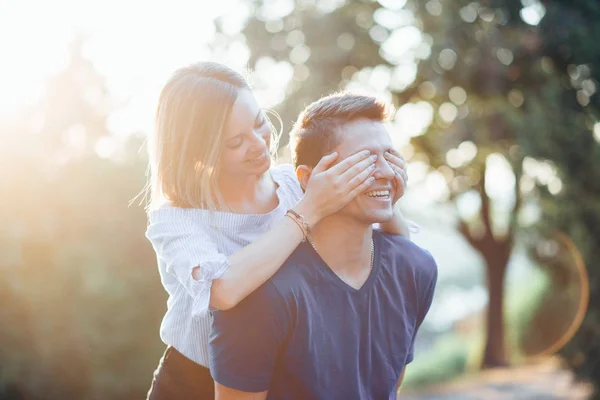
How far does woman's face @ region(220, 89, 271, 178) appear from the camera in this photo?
264 cm

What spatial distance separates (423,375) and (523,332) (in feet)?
7.14

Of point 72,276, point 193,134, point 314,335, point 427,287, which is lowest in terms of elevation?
point 72,276

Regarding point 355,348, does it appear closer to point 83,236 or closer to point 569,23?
point 83,236

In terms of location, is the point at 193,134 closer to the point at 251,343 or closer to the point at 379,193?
the point at 379,193

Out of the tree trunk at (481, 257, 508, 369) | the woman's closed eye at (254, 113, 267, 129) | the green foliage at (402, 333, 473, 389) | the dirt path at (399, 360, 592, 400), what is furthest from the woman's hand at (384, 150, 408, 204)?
the green foliage at (402, 333, 473, 389)

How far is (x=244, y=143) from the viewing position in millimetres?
2641

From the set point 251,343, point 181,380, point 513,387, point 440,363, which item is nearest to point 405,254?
point 251,343

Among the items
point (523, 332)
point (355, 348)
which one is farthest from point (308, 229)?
point (523, 332)

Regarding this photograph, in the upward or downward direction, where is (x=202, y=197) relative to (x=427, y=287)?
upward

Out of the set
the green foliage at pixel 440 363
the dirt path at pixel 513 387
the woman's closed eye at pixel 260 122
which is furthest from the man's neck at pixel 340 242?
the green foliage at pixel 440 363

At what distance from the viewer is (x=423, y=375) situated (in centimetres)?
1472

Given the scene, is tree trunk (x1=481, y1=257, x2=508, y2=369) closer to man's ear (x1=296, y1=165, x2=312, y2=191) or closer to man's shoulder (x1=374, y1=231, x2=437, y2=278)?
man's shoulder (x1=374, y1=231, x2=437, y2=278)

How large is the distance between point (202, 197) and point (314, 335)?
0.75 metres

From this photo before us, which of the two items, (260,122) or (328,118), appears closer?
(328,118)
